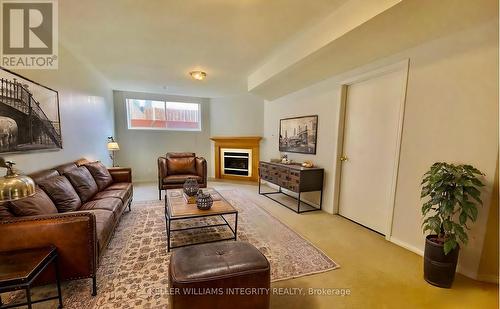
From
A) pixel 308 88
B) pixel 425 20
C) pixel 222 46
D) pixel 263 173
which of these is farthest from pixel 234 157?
pixel 425 20

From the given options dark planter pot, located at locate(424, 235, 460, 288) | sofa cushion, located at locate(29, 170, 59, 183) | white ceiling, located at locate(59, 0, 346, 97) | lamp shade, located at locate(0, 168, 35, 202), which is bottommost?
dark planter pot, located at locate(424, 235, 460, 288)

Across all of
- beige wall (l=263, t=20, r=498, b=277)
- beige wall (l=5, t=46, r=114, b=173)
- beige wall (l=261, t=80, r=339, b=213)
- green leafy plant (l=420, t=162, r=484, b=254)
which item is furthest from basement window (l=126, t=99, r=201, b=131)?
green leafy plant (l=420, t=162, r=484, b=254)

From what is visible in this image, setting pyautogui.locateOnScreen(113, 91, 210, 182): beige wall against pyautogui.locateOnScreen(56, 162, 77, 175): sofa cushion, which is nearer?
pyautogui.locateOnScreen(56, 162, 77, 175): sofa cushion

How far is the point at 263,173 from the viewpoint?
15.5ft

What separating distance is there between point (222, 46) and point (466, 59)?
2.69 metres

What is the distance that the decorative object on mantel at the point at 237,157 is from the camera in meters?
6.01

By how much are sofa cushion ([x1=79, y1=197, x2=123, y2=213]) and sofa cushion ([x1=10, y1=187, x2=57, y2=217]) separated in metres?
0.41

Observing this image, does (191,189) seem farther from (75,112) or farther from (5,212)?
(75,112)

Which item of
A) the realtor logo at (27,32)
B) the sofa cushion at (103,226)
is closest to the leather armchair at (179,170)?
the sofa cushion at (103,226)

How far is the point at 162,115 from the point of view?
6.23 meters

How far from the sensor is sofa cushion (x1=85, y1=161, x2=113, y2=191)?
3.24 m

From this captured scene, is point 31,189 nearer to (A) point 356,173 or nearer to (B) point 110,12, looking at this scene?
(B) point 110,12

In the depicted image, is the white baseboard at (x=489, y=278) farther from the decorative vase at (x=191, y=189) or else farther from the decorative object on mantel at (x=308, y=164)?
the decorative vase at (x=191, y=189)

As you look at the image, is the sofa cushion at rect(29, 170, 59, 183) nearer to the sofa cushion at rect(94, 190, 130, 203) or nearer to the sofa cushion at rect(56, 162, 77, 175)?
the sofa cushion at rect(56, 162, 77, 175)
